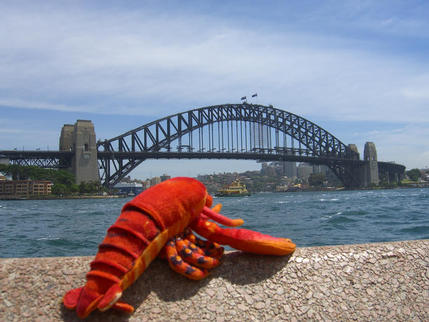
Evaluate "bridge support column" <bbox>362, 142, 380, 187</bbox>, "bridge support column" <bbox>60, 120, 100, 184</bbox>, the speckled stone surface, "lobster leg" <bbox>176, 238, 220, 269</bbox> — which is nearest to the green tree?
"bridge support column" <bbox>60, 120, 100, 184</bbox>

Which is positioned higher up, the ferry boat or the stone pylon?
the stone pylon

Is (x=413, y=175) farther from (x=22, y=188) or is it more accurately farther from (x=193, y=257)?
(x=193, y=257)

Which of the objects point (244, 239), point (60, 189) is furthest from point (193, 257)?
point (60, 189)

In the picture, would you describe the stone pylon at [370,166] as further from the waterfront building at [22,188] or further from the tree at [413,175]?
the waterfront building at [22,188]

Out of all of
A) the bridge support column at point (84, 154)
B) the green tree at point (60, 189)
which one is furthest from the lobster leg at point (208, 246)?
the green tree at point (60, 189)

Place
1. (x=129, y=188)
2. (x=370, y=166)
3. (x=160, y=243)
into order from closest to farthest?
1. (x=160, y=243)
2. (x=370, y=166)
3. (x=129, y=188)

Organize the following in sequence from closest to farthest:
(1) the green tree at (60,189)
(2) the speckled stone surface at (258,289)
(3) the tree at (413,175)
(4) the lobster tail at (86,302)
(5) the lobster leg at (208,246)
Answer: (4) the lobster tail at (86,302), (2) the speckled stone surface at (258,289), (5) the lobster leg at (208,246), (1) the green tree at (60,189), (3) the tree at (413,175)

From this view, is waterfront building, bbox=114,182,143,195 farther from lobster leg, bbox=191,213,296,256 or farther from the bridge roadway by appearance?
lobster leg, bbox=191,213,296,256
